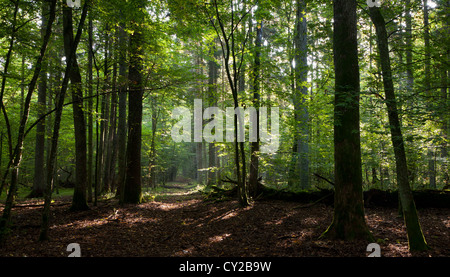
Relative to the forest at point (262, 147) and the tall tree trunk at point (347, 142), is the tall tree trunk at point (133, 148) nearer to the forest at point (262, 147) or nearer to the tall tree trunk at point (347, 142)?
the forest at point (262, 147)

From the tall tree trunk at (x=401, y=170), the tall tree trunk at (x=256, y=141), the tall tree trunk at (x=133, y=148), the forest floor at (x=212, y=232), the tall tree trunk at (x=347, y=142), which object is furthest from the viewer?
the tall tree trunk at (x=133, y=148)

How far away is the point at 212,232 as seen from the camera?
243 inches

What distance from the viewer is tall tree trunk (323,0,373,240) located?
4.64 meters

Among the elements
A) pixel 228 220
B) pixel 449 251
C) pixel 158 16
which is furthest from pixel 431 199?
pixel 158 16

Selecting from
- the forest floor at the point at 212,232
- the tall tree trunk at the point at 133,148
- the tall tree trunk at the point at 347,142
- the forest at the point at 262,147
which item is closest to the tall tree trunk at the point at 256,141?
the forest at the point at 262,147

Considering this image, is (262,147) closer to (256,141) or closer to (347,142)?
(256,141)

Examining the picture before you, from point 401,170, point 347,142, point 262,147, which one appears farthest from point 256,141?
point 401,170

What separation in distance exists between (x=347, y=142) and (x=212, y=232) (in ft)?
13.0

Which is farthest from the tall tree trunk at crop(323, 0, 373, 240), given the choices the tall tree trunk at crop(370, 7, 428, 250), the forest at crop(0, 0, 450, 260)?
the tall tree trunk at crop(370, 7, 428, 250)

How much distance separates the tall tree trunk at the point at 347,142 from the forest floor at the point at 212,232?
345mm

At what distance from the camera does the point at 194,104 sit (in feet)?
66.2

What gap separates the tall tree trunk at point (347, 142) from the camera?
464 centimetres

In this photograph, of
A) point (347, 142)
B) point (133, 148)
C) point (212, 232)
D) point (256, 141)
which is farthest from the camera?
point (133, 148)
